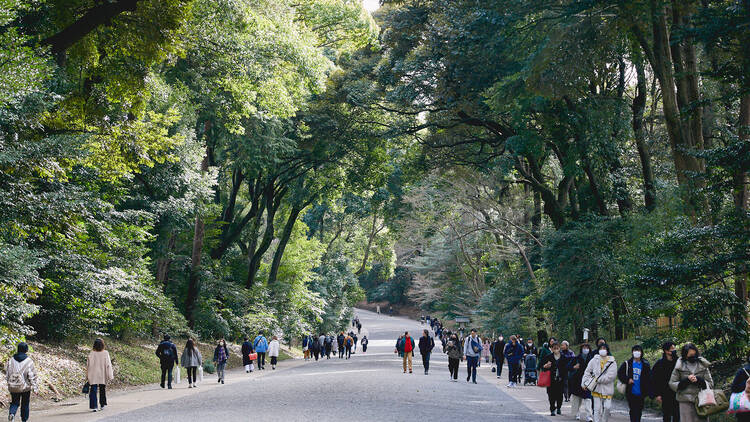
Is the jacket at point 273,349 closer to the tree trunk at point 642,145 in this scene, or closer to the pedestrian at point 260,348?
the pedestrian at point 260,348

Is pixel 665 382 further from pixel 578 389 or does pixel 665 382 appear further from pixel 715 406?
pixel 578 389

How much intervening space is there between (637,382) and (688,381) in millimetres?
1128

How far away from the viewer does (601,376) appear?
10297 mm

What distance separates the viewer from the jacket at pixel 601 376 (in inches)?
404

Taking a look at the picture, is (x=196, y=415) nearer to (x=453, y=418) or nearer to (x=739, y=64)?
(x=453, y=418)

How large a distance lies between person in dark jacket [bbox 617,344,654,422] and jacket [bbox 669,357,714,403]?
86 centimetres

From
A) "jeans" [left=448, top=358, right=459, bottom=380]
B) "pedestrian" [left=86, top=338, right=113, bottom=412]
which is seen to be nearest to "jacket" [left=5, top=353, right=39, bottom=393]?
"pedestrian" [left=86, top=338, right=113, bottom=412]

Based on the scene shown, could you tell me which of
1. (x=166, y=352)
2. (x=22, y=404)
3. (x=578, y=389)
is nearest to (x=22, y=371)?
(x=22, y=404)

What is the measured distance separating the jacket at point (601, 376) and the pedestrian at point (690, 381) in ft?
4.23

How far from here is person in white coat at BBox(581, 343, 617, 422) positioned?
33.7 feet

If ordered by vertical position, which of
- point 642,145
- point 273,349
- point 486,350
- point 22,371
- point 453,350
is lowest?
point 486,350

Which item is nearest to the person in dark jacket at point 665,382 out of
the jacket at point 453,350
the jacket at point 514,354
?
the jacket at point 453,350

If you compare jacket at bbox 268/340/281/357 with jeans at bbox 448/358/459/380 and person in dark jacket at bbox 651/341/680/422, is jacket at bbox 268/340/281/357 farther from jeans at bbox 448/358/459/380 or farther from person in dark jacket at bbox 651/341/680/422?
person in dark jacket at bbox 651/341/680/422

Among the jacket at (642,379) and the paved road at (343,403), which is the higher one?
the jacket at (642,379)
